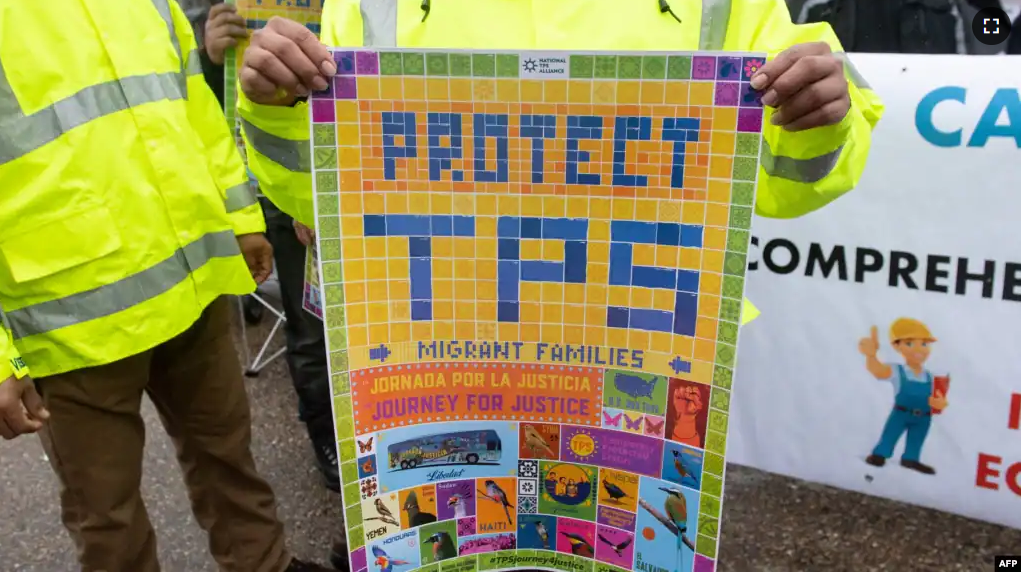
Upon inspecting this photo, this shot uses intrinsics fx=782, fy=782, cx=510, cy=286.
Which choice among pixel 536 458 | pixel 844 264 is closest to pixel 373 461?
pixel 536 458

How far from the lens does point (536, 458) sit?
1033 millimetres

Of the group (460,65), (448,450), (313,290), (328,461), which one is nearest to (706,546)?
(448,450)

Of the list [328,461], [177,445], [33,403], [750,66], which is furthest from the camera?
[328,461]

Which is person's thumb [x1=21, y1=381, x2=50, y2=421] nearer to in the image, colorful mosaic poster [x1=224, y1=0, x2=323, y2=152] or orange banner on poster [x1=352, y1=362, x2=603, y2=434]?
orange banner on poster [x1=352, y1=362, x2=603, y2=434]

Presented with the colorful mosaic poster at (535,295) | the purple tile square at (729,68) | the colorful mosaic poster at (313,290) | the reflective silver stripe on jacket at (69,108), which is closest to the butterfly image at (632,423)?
the colorful mosaic poster at (535,295)

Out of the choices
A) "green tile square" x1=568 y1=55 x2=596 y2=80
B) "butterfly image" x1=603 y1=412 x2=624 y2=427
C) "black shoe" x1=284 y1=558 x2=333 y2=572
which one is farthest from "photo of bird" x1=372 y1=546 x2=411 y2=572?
"black shoe" x1=284 y1=558 x2=333 y2=572

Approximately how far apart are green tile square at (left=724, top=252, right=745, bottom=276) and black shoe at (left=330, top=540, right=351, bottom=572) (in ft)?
4.97

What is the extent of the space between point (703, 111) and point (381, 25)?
0.46 metres

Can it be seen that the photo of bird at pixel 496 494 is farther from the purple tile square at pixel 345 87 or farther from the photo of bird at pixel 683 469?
the purple tile square at pixel 345 87

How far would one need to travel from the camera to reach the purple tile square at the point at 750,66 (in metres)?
0.85

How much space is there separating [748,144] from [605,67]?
182 mm

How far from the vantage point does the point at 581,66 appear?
881mm

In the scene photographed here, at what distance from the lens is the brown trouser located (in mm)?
1501

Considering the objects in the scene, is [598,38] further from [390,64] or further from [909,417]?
[909,417]
